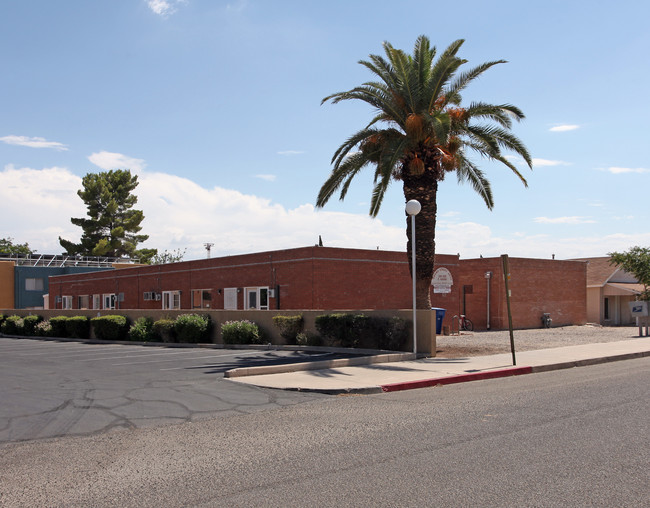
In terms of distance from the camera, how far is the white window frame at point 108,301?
43125mm

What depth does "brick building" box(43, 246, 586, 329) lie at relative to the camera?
2853 cm

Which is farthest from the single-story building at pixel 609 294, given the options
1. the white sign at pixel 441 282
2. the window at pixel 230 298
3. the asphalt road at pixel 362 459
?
the asphalt road at pixel 362 459

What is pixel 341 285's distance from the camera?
28.8m

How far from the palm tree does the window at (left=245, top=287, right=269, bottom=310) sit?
37.7 ft

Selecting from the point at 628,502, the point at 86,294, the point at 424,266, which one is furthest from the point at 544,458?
the point at 86,294

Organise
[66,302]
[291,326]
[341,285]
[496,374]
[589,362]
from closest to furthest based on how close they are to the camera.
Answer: [496,374] → [589,362] → [291,326] → [341,285] → [66,302]

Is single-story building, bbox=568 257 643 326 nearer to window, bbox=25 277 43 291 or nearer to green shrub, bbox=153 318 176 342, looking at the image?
green shrub, bbox=153 318 176 342

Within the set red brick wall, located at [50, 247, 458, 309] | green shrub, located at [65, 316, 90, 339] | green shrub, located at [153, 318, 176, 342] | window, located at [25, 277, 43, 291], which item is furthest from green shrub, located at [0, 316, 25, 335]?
window, located at [25, 277, 43, 291]

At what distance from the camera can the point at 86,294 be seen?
151 feet

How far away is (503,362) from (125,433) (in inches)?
437

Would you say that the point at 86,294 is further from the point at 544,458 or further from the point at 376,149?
the point at 544,458

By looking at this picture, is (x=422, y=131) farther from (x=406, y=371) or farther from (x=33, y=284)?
(x=33, y=284)

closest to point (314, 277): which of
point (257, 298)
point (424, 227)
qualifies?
point (257, 298)

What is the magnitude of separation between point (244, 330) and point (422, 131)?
928 cm
